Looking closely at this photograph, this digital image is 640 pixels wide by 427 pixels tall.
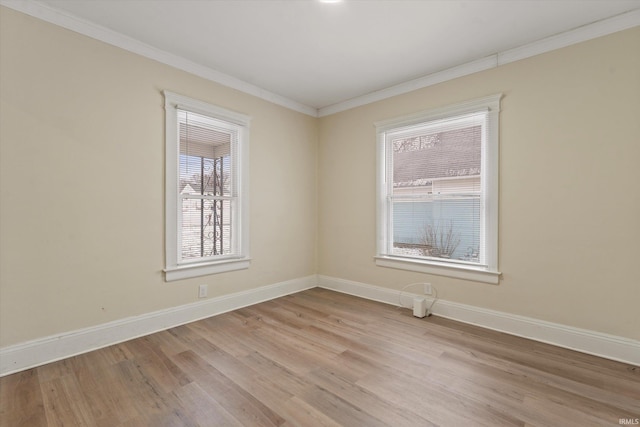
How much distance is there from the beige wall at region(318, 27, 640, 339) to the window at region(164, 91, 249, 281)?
253 cm

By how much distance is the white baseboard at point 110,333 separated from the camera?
224 centimetres

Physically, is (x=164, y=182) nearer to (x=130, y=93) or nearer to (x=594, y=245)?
(x=130, y=93)

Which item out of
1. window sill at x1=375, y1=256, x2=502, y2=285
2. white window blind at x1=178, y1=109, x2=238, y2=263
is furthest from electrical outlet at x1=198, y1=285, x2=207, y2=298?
window sill at x1=375, y1=256, x2=502, y2=285

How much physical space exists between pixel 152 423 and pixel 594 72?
13.8 feet

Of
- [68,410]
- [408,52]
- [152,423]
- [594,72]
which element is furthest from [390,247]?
[68,410]

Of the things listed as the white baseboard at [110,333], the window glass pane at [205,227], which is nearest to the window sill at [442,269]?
the white baseboard at [110,333]

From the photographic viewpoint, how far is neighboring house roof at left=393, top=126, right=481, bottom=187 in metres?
3.31

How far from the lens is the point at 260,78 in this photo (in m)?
3.65

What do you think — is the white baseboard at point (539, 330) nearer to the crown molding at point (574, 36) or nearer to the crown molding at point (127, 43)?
the crown molding at point (574, 36)

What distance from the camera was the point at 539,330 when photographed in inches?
109

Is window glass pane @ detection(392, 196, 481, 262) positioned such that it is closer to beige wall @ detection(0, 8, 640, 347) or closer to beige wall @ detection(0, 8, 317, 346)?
beige wall @ detection(0, 8, 640, 347)

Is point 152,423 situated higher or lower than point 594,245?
lower

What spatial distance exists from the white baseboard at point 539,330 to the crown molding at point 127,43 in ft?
10.5

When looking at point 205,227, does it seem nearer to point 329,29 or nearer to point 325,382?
point 325,382
